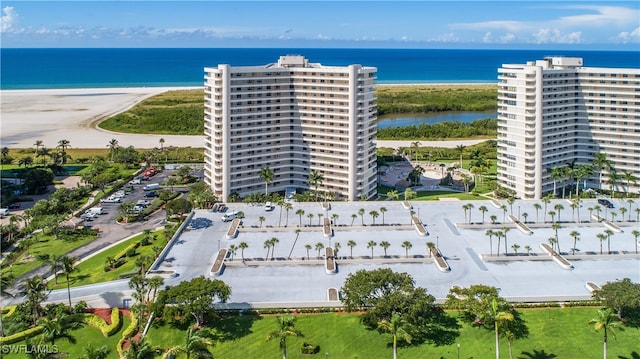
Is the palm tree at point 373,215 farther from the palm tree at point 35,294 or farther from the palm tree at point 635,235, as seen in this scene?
the palm tree at point 35,294

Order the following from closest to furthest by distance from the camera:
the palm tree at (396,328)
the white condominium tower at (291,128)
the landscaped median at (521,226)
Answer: the palm tree at (396,328)
the landscaped median at (521,226)
the white condominium tower at (291,128)

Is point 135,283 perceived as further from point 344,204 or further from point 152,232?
point 344,204

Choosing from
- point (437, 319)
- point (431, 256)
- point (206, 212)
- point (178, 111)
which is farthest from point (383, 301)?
point (178, 111)

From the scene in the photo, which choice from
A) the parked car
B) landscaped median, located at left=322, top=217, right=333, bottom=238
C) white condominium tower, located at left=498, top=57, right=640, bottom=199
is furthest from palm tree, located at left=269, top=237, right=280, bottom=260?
the parked car

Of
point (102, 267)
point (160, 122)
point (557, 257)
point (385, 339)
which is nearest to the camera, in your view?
point (385, 339)

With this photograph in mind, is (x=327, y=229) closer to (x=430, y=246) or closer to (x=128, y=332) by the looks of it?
(x=430, y=246)

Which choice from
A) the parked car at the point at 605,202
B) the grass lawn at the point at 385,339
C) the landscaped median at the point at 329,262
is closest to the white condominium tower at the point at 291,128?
the landscaped median at the point at 329,262

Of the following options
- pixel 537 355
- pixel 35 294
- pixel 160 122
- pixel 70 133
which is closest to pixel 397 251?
pixel 537 355
